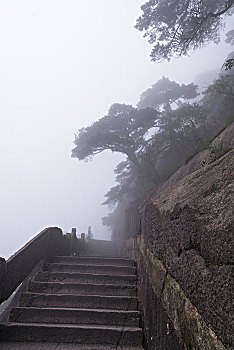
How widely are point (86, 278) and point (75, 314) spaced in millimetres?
1109

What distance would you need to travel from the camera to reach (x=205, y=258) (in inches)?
57.0

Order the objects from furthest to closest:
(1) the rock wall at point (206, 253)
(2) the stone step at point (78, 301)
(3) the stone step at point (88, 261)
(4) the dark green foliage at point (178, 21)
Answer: (4) the dark green foliage at point (178, 21) → (3) the stone step at point (88, 261) → (2) the stone step at point (78, 301) → (1) the rock wall at point (206, 253)

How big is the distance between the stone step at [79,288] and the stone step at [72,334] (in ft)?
3.16

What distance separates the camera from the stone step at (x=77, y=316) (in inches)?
135

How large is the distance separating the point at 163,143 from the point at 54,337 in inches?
358

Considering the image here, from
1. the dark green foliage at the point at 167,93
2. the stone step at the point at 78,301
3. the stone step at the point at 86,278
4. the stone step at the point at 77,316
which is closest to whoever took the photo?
the stone step at the point at 77,316

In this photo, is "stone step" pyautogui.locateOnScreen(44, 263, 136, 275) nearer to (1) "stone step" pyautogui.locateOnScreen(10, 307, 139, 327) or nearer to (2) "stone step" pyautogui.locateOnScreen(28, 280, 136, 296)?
(2) "stone step" pyautogui.locateOnScreen(28, 280, 136, 296)

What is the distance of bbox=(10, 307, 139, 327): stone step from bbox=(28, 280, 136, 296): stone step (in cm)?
63

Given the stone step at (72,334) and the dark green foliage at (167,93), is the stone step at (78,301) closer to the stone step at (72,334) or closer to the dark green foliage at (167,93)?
the stone step at (72,334)

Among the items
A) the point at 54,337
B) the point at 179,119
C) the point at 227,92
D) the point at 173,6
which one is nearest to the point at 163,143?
the point at 179,119

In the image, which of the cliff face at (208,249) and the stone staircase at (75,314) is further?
the stone staircase at (75,314)

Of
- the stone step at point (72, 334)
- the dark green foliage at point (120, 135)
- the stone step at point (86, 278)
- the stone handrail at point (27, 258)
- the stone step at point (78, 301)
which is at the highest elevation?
the dark green foliage at point (120, 135)

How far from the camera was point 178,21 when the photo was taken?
8.63 metres

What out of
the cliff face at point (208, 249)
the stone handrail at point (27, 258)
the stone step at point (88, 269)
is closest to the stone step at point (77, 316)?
the stone handrail at point (27, 258)
